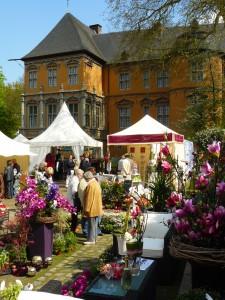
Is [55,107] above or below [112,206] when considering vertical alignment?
above

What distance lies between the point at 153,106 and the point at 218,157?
3228 centimetres

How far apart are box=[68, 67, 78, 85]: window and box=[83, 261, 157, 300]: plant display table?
3087 cm

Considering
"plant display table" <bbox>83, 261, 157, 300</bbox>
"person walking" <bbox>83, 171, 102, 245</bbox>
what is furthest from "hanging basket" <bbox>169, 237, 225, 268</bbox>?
"person walking" <bbox>83, 171, 102, 245</bbox>

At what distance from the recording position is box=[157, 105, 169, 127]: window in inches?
1352

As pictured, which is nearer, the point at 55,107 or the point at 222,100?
the point at 222,100

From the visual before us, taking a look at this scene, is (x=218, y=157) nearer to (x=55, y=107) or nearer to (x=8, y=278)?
(x=8, y=278)

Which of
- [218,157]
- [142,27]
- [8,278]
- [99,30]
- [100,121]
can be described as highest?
[99,30]

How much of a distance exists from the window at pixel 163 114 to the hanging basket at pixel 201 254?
3185cm

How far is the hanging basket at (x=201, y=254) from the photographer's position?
2684mm

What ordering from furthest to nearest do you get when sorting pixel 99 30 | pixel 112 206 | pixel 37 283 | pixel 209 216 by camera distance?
pixel 99 30 → pixel 112 206 → pixel 37 283 → pixel 209 216

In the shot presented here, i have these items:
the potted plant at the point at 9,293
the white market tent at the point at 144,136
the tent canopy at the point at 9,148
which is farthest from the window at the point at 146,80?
the potted plant at the point at 9,293

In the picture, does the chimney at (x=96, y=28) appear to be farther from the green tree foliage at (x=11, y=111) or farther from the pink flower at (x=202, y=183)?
the pink flower at (x=202, y=183)

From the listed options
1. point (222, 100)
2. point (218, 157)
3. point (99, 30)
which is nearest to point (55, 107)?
point (99, 30)

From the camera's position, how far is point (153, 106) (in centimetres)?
3491
